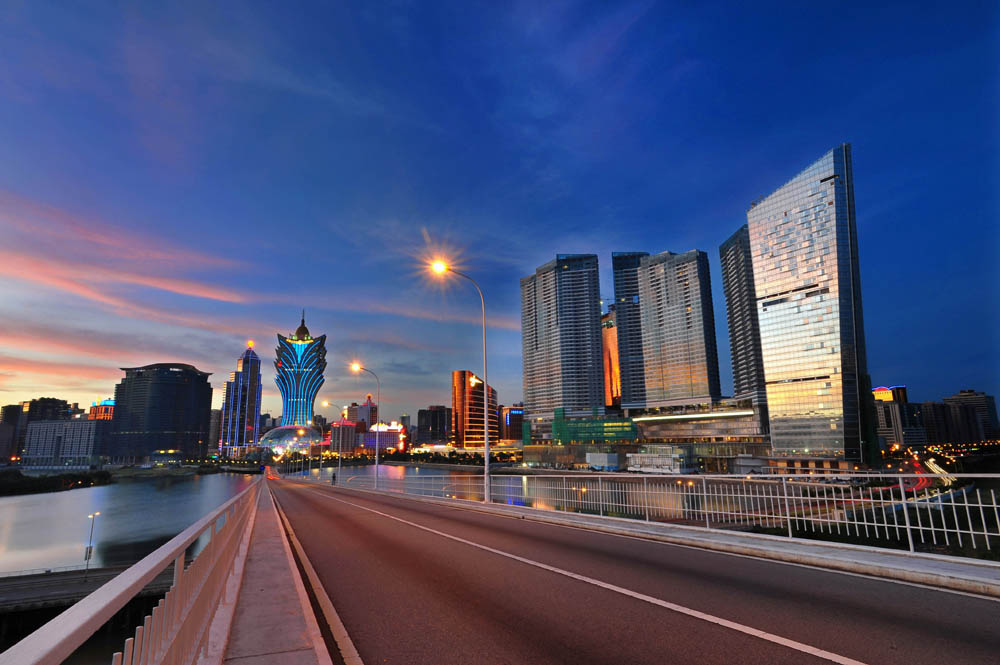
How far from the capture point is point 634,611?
6.80 metres

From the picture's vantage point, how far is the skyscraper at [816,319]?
13425 cm

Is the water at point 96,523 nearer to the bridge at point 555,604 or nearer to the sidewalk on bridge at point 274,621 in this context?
the sidewalk on bridge at point 274,621

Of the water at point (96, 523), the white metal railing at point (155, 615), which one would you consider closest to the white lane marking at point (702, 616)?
the white metal railing at point (155, 615)

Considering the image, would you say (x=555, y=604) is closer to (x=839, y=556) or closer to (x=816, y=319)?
(x=839, y=556)

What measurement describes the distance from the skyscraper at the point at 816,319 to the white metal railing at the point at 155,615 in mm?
158466

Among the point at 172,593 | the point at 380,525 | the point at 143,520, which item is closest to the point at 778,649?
the point at 172,593

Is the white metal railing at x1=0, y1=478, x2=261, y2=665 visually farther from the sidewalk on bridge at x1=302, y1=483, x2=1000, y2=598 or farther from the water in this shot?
the water

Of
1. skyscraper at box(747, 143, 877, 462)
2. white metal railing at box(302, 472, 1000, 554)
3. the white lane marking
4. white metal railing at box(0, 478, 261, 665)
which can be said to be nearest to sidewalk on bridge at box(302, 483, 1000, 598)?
white metal railing at box(302, 472, 1000, 554)

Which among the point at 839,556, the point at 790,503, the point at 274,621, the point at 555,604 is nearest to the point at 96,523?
the point at 274,621

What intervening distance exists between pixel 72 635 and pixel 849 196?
610ft

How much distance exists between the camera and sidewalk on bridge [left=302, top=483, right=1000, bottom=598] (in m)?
7.99

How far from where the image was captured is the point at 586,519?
16641 millimetres

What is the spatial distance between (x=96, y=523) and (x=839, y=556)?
117 metres

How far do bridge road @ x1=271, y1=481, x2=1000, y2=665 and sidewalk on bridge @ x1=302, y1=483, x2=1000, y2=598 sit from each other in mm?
503
